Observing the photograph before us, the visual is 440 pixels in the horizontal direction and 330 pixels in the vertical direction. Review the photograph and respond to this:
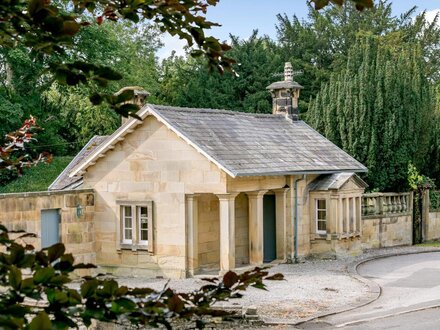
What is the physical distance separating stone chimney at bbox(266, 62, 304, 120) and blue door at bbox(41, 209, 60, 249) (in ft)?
33.0

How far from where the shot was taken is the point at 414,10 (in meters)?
57.4

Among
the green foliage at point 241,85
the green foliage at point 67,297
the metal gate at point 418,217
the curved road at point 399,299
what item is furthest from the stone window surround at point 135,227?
the green foliage at point 241,85

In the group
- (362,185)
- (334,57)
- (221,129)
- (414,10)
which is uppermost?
(414,10)

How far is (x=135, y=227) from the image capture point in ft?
73.6

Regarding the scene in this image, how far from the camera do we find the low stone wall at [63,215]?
797 inches

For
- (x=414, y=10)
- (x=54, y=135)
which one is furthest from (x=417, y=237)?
(x=414, y=10)

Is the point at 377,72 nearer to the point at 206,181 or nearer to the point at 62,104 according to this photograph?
the point at 206,181

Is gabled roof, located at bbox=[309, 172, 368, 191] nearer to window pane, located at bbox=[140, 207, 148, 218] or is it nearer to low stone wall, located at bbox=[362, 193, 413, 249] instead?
low stone wall, located at bbox=[362, 193, 413, 249]

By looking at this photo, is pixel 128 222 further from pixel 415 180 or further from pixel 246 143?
pixel 415 180

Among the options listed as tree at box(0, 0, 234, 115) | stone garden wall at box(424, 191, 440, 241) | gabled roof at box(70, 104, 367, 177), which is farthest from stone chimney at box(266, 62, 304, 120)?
tree at box(0, 0, 234, 115)

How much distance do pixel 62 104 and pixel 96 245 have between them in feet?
76.2

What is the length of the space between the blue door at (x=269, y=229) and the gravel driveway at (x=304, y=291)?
3.31 feet

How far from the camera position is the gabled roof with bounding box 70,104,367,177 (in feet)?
70.5

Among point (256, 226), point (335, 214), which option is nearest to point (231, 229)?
point (256, 226)
